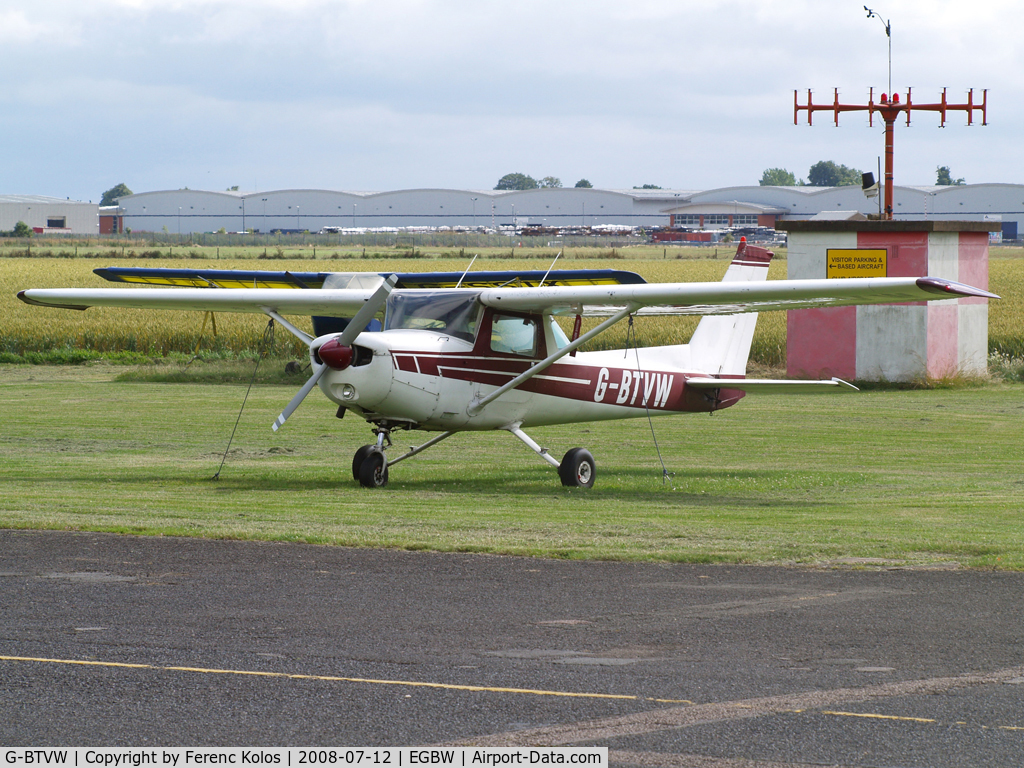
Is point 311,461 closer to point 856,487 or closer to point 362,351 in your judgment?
point 362,351

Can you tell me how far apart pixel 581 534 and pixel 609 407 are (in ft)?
17.0

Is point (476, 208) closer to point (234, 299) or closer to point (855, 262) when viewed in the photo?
point (855, 262)

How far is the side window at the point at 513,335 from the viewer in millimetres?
14227

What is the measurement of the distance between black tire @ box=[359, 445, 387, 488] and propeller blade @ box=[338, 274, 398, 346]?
4.83ft

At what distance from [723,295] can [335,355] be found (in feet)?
13.0

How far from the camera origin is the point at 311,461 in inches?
638

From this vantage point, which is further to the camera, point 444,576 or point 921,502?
point 921,502

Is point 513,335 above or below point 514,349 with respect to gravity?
above

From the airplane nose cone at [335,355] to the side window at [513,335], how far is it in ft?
6.86

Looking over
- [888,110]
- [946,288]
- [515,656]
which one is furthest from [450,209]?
[515,656]

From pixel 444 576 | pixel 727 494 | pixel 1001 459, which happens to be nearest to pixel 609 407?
pixel 727 494

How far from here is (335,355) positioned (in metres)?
12.6

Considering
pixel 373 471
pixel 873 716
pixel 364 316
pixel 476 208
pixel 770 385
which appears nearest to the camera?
pixel 873 716

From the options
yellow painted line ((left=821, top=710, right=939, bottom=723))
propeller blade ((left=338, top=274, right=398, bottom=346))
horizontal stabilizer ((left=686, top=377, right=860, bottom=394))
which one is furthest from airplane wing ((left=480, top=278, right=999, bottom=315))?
yellow painted line ((left=821, top=710, right=939, bottom=723))
